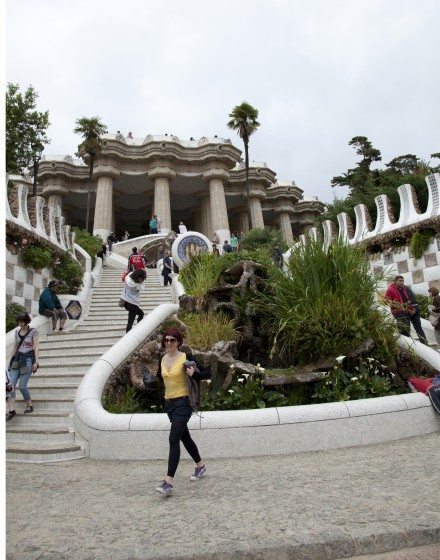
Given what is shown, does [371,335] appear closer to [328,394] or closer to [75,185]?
[328,394]

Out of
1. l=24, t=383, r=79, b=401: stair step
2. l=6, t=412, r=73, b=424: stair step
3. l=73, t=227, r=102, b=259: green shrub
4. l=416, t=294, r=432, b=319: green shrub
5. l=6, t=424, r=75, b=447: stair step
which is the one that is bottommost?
l=6, t=424, r=75, b=447: stair step

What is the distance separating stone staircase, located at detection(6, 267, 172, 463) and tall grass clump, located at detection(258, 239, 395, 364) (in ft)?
10.9

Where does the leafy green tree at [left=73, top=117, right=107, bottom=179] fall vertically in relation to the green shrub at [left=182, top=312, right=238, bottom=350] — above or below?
above

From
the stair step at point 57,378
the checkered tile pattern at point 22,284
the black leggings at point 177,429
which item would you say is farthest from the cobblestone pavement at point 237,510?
the checkered tile pattern at point 22,284

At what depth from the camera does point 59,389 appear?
24.2ft

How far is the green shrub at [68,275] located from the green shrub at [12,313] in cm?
239

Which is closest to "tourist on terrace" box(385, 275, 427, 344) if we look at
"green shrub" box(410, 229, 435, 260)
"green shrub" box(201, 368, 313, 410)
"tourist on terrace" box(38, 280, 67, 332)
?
"green shrub" box(201, 368, 313, 410)

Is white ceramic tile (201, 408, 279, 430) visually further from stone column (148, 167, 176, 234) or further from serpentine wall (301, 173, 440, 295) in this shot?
stone column (148, 167, 176, 234)

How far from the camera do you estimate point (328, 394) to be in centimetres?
626

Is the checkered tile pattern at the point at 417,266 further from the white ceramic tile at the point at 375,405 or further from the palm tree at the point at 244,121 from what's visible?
the palm tree at the point at 244,121

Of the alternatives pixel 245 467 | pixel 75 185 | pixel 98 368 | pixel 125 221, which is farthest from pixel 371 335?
pixel 125 221

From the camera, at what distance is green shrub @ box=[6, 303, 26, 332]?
33.1ft

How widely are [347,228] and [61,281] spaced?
9982 mm

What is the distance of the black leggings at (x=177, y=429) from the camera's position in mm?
3906
